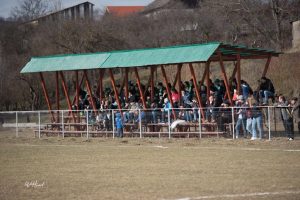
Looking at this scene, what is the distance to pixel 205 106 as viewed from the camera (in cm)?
2883

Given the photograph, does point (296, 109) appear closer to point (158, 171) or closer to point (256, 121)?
point (256, 121)

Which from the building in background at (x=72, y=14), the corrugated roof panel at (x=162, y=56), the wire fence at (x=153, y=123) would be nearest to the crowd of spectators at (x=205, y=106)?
the wire fence at (x=153, y=123)

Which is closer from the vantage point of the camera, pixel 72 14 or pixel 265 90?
pixel 265 90

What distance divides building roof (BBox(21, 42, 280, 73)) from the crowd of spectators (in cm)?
144

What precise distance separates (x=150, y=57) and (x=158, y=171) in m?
15.0

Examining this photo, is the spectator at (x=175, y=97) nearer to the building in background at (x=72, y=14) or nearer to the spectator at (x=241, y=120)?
the spectator at (x=241, y=120)

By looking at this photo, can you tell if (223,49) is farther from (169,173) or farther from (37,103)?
(37,103)

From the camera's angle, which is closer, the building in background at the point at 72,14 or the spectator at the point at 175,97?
the spectator at the point at 175,97

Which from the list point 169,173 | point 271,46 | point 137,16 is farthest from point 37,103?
point 169,173

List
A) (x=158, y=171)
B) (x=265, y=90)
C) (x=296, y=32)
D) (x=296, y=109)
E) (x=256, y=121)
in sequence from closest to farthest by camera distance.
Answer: (x=158, y=171), (x=296, y=109), (x=256, y=121), (x=265, y=90), (x=296, y=32)

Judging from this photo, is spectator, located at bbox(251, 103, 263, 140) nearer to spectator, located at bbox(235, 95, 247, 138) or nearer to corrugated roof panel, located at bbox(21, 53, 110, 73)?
spectator, located at bbox(235, 95, 247, 138)

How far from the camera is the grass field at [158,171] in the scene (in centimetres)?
1255

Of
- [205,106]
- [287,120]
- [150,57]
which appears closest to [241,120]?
[287,120]

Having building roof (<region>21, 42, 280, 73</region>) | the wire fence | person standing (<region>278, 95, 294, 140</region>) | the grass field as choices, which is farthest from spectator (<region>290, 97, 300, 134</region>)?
building roof (<region>21, 42, 280, 73</region>)
